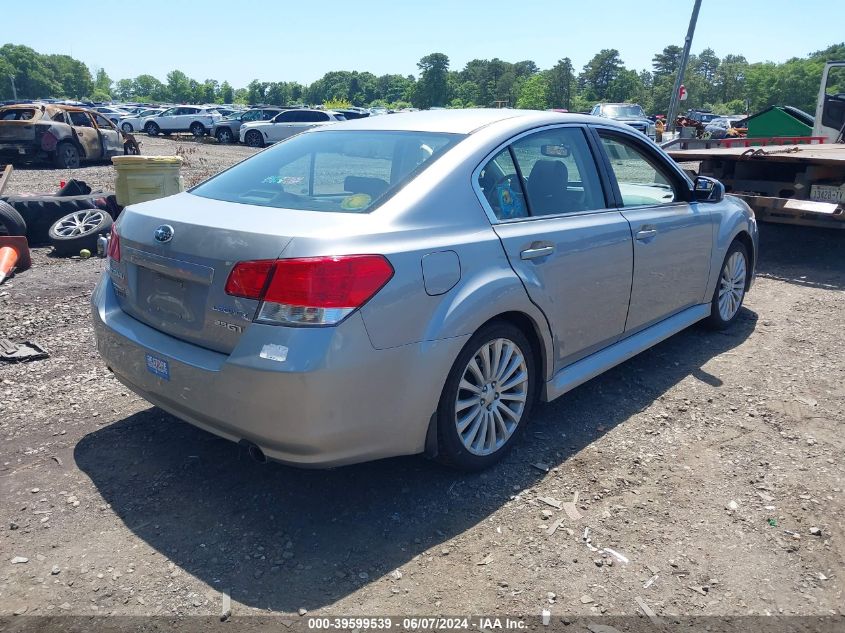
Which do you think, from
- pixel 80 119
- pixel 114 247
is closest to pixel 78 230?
pixel 114 247

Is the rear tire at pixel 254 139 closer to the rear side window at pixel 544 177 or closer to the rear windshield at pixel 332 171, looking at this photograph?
the rear windshield at pixel 332 171

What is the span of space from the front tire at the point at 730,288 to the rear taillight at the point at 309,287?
3691mm

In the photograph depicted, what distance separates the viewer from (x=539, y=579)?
2750 mm

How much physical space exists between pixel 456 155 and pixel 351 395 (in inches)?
51.6

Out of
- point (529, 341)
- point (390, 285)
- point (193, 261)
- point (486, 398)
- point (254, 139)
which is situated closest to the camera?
point (390, 285)

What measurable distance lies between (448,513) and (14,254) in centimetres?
594

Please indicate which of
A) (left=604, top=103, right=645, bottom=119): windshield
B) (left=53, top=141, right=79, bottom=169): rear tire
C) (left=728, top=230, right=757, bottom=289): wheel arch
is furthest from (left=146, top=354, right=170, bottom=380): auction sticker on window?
(left=604, top=103, right=645, bottom=119): windshield

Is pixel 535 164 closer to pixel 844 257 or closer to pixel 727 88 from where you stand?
pixel 844 257

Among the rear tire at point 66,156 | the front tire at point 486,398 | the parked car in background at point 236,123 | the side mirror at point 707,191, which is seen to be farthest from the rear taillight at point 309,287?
the parked car in background at point 236,123

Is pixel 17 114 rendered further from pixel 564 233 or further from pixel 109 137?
pixel 564 233

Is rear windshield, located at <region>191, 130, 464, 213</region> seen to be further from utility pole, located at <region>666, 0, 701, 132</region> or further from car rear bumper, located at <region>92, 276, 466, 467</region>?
utility pole, located at <region>666, 0, 701, 132</region>

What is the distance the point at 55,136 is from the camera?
56.0 feet

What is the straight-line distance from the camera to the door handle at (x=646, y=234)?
4.21 m

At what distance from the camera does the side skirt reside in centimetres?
380
